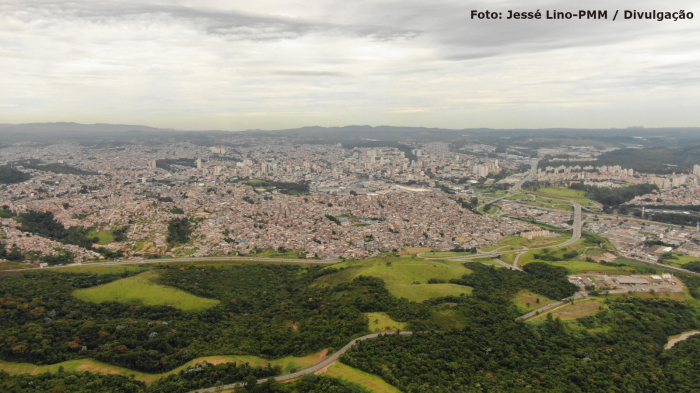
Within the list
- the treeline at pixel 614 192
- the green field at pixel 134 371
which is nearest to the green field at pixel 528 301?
the green field at pixel 134 371

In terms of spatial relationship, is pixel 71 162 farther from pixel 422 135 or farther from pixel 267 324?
pixel 422 135

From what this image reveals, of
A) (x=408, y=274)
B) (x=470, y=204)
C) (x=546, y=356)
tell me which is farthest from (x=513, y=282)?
(x=470, y=204)

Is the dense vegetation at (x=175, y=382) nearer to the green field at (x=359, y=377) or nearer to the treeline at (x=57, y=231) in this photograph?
the green field at (x=359, y=377)

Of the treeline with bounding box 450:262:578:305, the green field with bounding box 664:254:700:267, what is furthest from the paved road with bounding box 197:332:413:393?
the green field with bounding box 664:254:700:267

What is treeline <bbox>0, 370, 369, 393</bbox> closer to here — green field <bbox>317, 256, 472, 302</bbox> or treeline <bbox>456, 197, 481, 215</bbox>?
green field <bbox>317, 256, 472, 302</bbox>

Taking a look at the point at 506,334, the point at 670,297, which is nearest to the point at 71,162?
the point at 506,334

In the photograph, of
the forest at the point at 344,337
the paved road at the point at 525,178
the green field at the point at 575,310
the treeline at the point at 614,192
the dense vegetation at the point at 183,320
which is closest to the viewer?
the forest at the point at 344,337

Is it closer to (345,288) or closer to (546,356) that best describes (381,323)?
(345,288)
